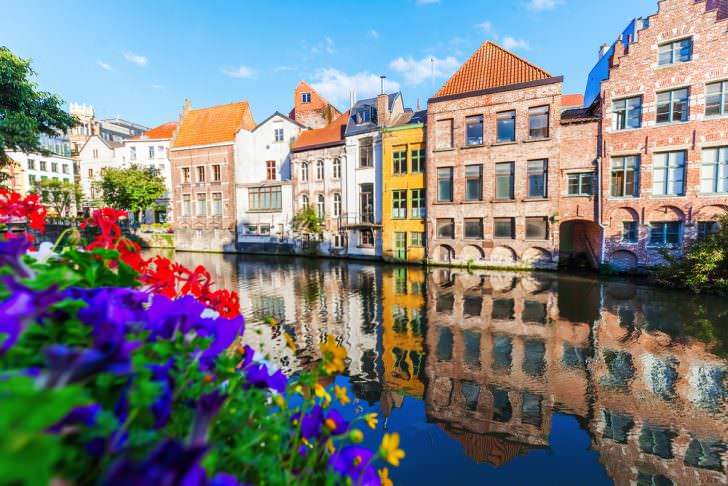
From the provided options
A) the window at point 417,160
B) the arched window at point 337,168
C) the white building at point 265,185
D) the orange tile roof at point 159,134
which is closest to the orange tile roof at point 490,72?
the window at point 417,160

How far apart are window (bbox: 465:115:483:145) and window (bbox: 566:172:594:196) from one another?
557 centimetres

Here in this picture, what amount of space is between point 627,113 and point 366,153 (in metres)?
16.0

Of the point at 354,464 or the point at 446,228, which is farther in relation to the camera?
the point at 446,228

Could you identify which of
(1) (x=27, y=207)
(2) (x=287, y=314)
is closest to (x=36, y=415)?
(1) (x=27, y=207)

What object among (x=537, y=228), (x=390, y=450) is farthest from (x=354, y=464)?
(x=537, y=228)

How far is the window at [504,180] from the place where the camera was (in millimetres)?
21266

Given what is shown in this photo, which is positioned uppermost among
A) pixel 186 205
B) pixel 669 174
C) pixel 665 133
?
pixel 665 133

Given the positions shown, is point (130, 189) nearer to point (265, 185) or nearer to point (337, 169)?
point (265, 185)

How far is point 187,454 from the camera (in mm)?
670

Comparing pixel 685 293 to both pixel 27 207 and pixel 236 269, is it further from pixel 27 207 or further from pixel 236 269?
pixel 236 269

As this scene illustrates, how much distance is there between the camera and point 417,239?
78.9ft

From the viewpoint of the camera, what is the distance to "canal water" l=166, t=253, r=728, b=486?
166 inches

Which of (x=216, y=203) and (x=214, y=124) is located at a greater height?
(x=214, y=124)

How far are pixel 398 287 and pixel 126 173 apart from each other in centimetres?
3355
